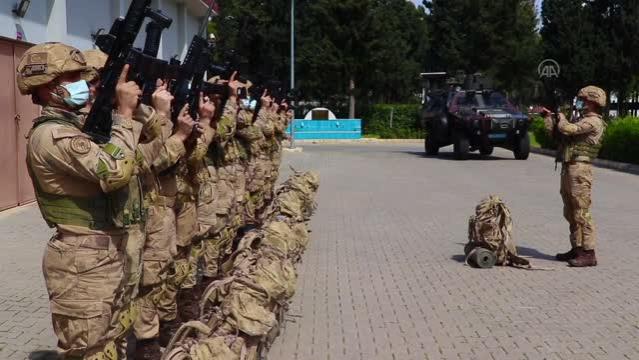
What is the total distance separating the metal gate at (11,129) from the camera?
10.7 meters

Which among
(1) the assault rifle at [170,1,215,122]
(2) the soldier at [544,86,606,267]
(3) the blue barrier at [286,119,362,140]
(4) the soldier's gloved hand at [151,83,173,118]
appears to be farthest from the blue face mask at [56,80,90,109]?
(3) the blue barrier at [286,119,362,140]

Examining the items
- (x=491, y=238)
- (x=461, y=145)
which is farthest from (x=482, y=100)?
(x=491, y=238)

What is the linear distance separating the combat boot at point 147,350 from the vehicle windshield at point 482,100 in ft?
61.6

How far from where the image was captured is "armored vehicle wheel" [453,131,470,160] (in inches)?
882

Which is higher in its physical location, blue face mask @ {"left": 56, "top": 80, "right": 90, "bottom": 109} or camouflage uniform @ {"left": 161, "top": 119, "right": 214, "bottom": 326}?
blue face mask @ {"left": 56, "top": 80, "right": 90, "bottom": 109}

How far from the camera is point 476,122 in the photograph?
2167 cm

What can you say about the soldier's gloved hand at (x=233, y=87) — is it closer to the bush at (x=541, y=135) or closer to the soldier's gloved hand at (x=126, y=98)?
the soldier's gloved hand at (x=126, y=98)

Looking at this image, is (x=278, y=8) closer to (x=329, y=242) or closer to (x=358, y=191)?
(x=358, y=191)

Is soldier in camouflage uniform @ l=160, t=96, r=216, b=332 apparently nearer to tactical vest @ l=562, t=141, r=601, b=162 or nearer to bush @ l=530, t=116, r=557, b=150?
tactical vest @ l=562, t=141, r=601, b=162

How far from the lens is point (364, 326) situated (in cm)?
584

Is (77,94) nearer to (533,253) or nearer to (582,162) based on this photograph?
(582,162)

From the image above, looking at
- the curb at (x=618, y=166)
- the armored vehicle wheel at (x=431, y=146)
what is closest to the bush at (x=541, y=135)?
the armored vehicle wheel at (x=431, y=146)

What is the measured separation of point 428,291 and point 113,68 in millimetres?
4254

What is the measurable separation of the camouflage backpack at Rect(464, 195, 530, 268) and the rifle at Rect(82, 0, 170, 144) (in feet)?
16.8
